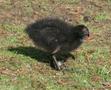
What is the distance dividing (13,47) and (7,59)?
0.82 metres

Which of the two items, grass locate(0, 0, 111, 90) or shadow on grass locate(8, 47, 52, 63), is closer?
grass locate(0, 0, 111, 90)

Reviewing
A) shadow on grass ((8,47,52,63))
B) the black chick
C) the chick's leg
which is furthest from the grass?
the black chick

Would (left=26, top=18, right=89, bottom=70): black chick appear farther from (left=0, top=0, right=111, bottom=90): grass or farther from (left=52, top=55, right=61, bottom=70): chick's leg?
(left=0, top=0, right=111, bottom=90): grass

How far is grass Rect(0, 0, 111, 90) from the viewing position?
8.84 m

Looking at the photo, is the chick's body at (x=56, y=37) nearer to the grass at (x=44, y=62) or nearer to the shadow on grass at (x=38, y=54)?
the shadow on grass at (x=38, y=54)

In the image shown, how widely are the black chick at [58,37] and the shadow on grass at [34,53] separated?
0.24m

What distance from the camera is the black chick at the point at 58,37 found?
31.6 ft

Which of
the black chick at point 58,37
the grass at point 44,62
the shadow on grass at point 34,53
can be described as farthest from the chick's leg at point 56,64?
the shadow on grass at point 34,53

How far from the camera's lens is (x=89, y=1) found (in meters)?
14.1

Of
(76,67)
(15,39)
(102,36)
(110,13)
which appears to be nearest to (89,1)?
(110,13)

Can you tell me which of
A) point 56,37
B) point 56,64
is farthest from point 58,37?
point 56,64

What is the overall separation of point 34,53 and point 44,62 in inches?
20.2

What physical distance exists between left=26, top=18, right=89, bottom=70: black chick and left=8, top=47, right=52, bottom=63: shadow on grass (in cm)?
24

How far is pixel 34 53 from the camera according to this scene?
10281 millimetres
